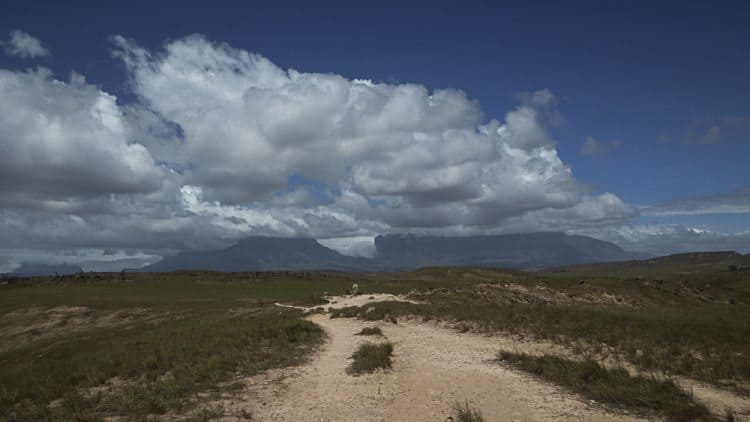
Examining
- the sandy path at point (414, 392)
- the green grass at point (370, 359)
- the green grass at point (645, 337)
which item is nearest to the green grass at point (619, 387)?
the sandy path at point (414, 392)

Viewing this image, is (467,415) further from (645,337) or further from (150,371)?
(150,371)

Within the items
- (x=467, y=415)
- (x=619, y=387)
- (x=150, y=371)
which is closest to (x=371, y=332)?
(x=150, y=371)

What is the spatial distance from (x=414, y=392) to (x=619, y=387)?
6.41m

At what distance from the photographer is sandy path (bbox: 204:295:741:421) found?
38.0 ft

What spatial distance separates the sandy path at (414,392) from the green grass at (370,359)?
42 centimetres

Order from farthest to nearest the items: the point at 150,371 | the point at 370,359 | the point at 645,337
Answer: the point at 645,337
the point at 150,371
the point at 370,359

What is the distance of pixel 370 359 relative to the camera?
56.6ft

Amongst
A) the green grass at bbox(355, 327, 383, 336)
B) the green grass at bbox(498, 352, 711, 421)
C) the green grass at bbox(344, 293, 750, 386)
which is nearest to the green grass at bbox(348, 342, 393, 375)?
the green grass at bbox(498, 352, 711, 421)

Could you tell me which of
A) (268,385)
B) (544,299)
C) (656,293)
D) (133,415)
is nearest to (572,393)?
(268,385)

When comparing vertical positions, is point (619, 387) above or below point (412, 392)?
above

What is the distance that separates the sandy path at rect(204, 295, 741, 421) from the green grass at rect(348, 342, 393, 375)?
0.42 metres

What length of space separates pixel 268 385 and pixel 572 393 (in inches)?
411

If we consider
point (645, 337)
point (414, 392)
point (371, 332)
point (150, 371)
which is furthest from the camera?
point (371, 332)

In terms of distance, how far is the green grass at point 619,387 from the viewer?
419 inches
